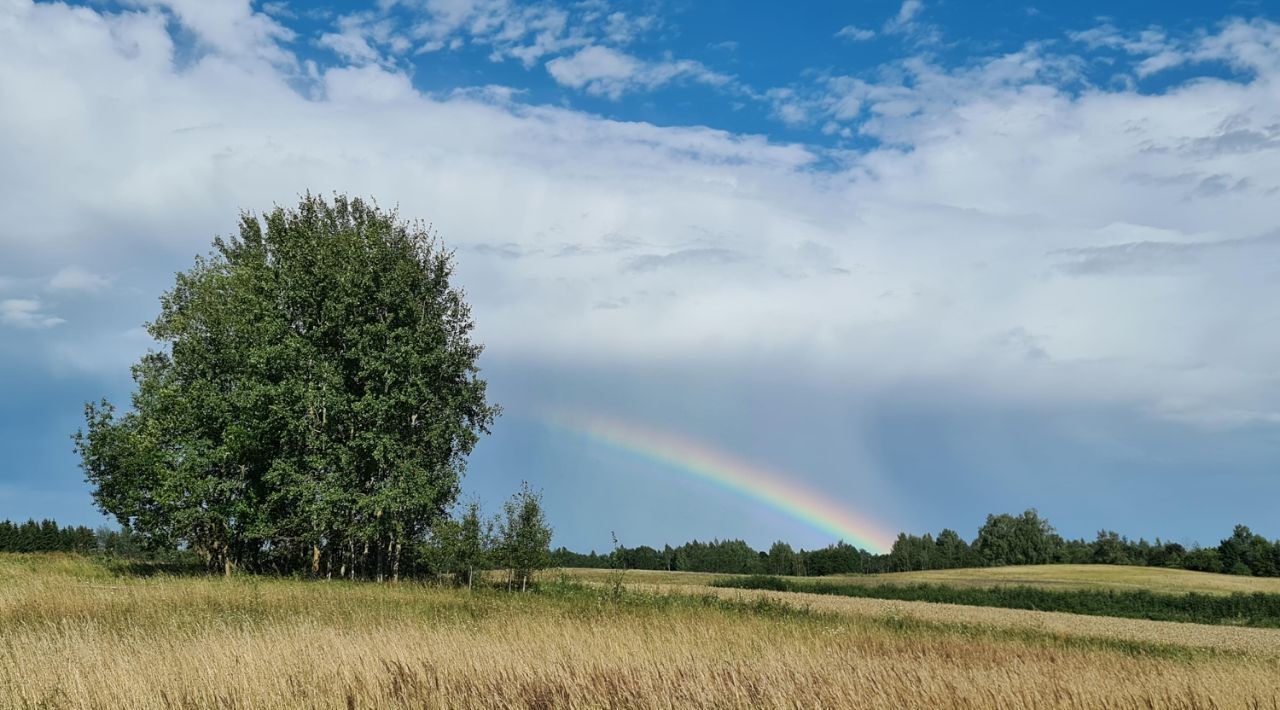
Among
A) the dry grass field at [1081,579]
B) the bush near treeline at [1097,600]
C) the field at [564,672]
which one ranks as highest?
the field at [564,672]

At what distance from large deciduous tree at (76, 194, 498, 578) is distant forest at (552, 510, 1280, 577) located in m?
65.8

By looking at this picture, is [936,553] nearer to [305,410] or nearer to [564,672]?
[305,410]

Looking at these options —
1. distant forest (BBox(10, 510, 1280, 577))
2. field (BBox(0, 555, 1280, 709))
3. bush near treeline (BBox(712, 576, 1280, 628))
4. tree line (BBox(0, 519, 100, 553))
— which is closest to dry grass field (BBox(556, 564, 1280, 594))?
bush near treeline (BBox(712, 576, 1280, 628))

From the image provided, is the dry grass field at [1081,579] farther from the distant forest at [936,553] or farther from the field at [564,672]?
the field at [564,672]

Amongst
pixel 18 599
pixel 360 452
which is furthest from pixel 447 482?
pixel 18 599

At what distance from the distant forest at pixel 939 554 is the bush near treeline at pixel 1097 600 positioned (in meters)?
43.3

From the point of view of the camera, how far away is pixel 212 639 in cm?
1152

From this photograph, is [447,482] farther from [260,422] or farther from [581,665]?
[581,665]

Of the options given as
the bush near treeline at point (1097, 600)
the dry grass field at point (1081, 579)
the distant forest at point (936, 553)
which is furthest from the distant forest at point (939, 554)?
the bush near treeline at point (1097, 600)

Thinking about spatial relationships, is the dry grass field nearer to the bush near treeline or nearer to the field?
the bush near treeline

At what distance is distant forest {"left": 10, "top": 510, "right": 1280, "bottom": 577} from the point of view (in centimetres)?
9250

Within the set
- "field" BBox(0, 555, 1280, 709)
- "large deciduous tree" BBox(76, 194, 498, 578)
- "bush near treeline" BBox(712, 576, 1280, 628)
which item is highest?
"large deciduous tree" BBox(76, 194, 498, 578)

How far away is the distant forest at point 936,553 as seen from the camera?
303 ft

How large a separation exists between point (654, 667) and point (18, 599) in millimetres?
18063
